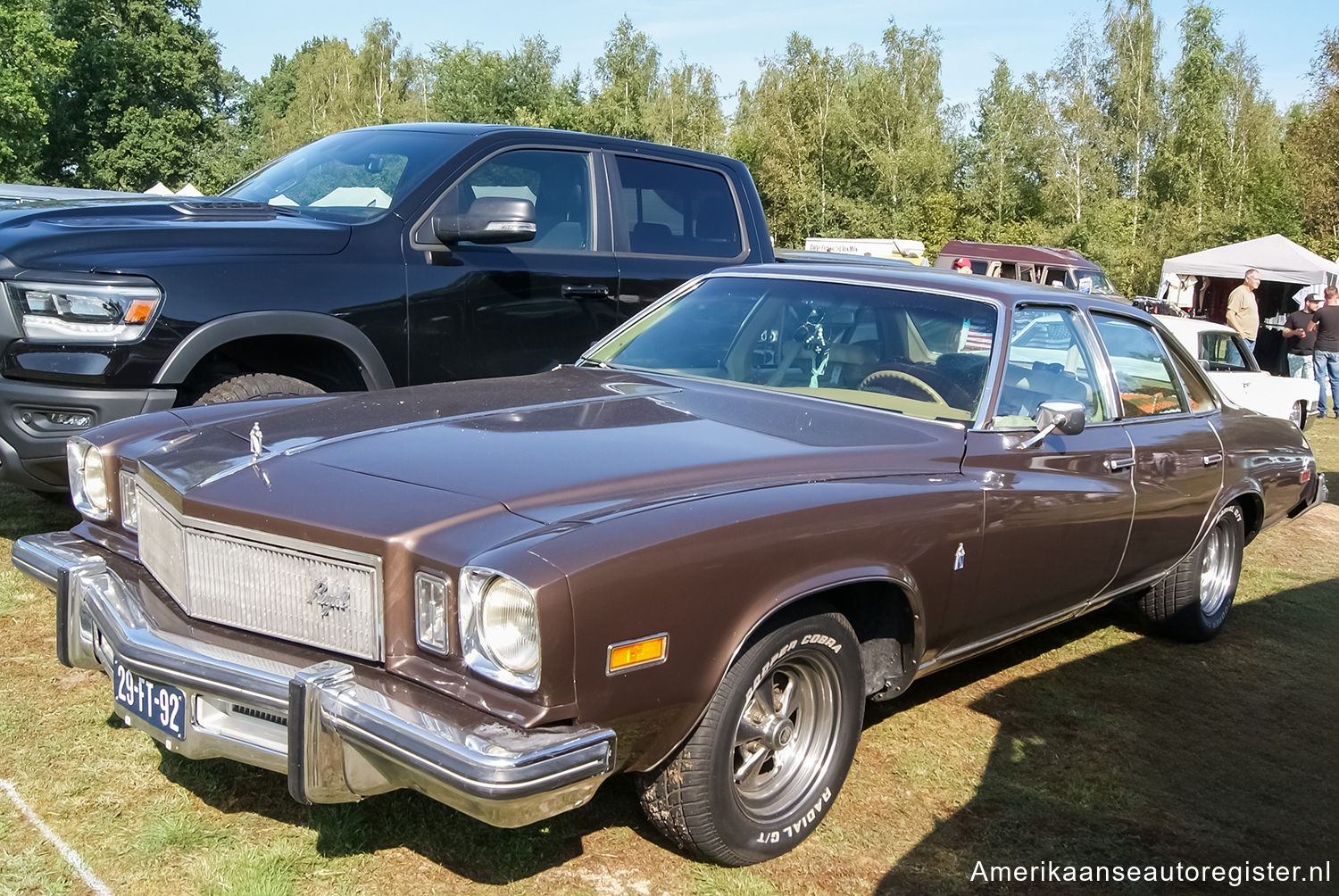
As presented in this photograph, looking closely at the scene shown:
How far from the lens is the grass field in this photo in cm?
286

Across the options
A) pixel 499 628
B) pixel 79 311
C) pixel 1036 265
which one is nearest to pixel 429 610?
pixel 499 628

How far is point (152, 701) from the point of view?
2.69 metres

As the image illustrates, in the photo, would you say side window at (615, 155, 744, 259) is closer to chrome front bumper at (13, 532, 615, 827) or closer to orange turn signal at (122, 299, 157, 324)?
orange turn signal at (122, 299, 157, 324)

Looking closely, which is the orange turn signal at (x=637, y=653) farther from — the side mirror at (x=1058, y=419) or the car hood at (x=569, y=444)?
the side mirror at (x=1058, y=419)

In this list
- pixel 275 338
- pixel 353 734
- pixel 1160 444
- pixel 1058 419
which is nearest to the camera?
pixel 353 734

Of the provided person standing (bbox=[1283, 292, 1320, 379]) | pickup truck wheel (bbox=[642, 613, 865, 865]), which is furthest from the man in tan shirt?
pickup truck wheel (bbox=[642, 613, 865, 865])

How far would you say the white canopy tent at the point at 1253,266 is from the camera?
71.2ft

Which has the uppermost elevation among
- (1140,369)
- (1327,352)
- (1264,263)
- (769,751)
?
(1264,263)

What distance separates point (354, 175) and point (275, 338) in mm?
1076

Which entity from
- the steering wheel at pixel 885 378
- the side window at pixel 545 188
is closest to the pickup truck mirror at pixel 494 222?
the side window at pixel 545 188

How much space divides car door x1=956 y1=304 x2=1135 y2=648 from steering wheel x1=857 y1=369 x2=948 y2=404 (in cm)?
24

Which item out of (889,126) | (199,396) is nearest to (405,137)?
(199,396)

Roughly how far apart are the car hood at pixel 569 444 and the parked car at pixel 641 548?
14mm

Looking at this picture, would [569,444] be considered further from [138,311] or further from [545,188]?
[545,188]
